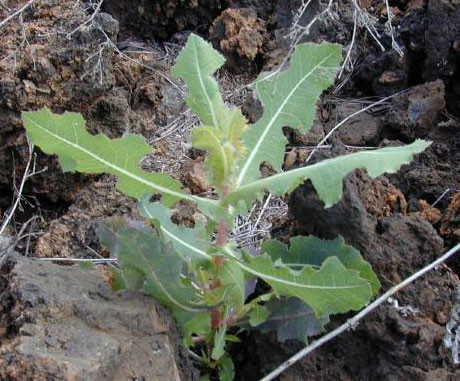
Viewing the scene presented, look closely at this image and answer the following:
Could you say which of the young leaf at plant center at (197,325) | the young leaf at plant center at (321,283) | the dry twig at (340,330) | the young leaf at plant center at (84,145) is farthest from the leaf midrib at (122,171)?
the dry twig at (340,330)

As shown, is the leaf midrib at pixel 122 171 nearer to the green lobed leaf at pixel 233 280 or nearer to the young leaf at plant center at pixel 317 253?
the green lobed leaf at pixel 233 280

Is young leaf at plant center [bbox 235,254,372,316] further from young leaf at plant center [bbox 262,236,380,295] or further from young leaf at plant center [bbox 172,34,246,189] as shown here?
young leaf at plant center [bbox 172,34,246,189]

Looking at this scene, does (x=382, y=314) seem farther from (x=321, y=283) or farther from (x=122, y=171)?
(x=122, y=171)

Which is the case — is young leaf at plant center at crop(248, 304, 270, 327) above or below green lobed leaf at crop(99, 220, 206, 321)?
below

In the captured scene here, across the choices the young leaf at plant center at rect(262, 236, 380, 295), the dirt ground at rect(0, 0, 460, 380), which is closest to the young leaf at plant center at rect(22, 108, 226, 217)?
the young leaf at plant center at rect(262, 236, 380, 295)

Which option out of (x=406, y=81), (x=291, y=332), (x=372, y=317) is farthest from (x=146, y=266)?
(x=406, y=81)

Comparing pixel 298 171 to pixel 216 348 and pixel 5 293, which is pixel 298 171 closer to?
pixel 216 348
